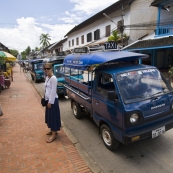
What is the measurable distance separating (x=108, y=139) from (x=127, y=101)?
1151 millimetres

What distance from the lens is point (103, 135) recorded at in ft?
12.6

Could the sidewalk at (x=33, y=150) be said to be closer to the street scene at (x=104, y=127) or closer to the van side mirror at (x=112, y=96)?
the street scene at (x=104, y=127)

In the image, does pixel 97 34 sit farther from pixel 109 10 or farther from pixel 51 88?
pixel 51 88

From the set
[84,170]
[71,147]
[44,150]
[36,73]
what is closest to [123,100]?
[84,170]

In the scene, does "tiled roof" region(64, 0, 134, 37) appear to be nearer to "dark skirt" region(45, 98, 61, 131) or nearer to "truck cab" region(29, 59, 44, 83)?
"truck cab" region(29, 59, 44, 83)

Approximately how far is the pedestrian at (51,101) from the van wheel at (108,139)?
118 cm

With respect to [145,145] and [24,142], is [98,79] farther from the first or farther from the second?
[24,142]

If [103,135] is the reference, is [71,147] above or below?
below

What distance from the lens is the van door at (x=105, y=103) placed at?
3.13m

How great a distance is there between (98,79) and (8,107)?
5.02m

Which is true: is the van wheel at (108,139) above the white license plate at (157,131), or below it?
below

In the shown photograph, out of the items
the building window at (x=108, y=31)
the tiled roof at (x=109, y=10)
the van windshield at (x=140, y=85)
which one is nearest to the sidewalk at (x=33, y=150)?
the van windshield at (x=140, y=85)

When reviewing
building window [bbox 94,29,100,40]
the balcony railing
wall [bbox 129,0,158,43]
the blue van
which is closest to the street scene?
the blue van

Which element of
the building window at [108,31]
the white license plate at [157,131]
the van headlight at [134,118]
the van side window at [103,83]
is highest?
the building window at [108,31]
